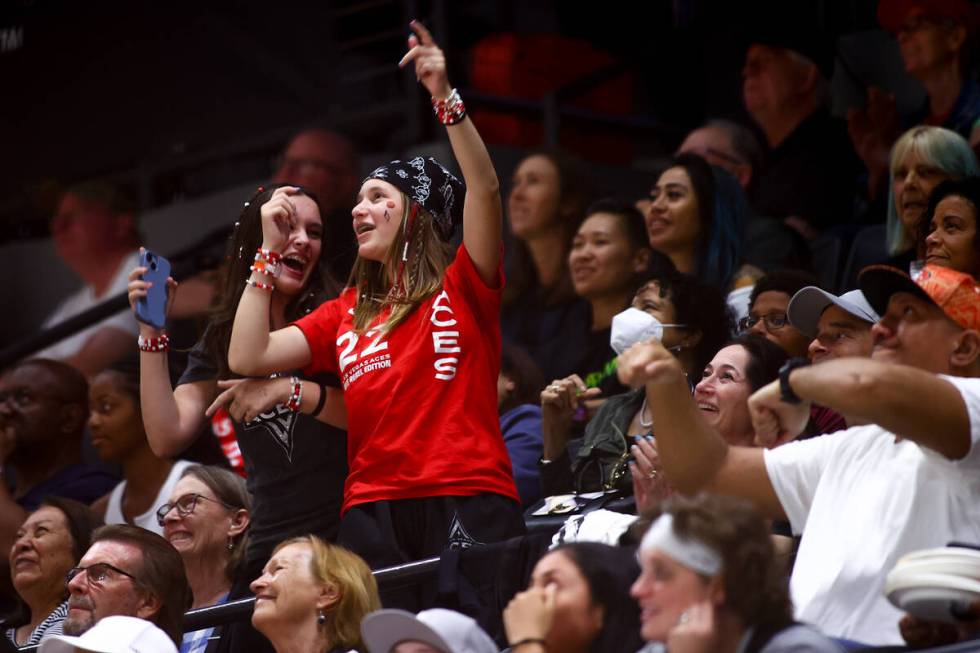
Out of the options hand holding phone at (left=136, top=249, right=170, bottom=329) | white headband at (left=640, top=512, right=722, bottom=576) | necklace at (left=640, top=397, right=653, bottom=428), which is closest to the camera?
white headband at (left=640, top=512, right=722, bottom=576)

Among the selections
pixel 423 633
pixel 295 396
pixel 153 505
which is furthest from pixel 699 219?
pixel 423 633

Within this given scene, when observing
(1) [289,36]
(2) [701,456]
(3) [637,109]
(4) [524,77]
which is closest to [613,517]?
(2) [701,456]

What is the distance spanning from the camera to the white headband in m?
3.02

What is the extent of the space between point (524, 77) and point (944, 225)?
9.76ft

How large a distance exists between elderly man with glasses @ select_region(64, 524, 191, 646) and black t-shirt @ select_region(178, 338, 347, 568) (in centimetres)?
26

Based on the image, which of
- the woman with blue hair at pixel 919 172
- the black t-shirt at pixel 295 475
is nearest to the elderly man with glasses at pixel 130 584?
the black t-shirt at pixel 295 475

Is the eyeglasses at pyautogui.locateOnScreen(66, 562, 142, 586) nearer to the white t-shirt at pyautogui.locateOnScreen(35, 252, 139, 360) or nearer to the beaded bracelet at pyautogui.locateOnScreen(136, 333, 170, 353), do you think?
the beaded bracelet at pyautogui.locateOnScreen(136, 333, 170, 353)

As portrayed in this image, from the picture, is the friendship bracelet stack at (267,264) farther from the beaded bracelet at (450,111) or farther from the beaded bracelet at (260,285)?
the beaded bracelet at (450,111)

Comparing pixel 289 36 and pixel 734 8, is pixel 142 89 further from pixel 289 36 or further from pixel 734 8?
pixel 734 8

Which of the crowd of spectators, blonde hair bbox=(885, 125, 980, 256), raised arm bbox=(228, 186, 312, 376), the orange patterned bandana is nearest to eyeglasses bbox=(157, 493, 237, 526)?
the crowd of spectators

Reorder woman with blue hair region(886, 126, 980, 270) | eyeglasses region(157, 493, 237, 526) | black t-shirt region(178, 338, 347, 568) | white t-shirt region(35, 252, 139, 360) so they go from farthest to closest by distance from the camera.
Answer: white t-shirt region(35, 252, 139, 360) < woman with blue hair region(886, 126, 980, 270) < eyeglasses region(157, 493, 237, 526) < black t-shirt region(178, 338, 347, 568)

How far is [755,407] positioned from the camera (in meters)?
3.62

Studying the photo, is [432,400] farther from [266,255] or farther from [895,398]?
[895,398]

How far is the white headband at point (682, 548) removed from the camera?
3.02 meters
